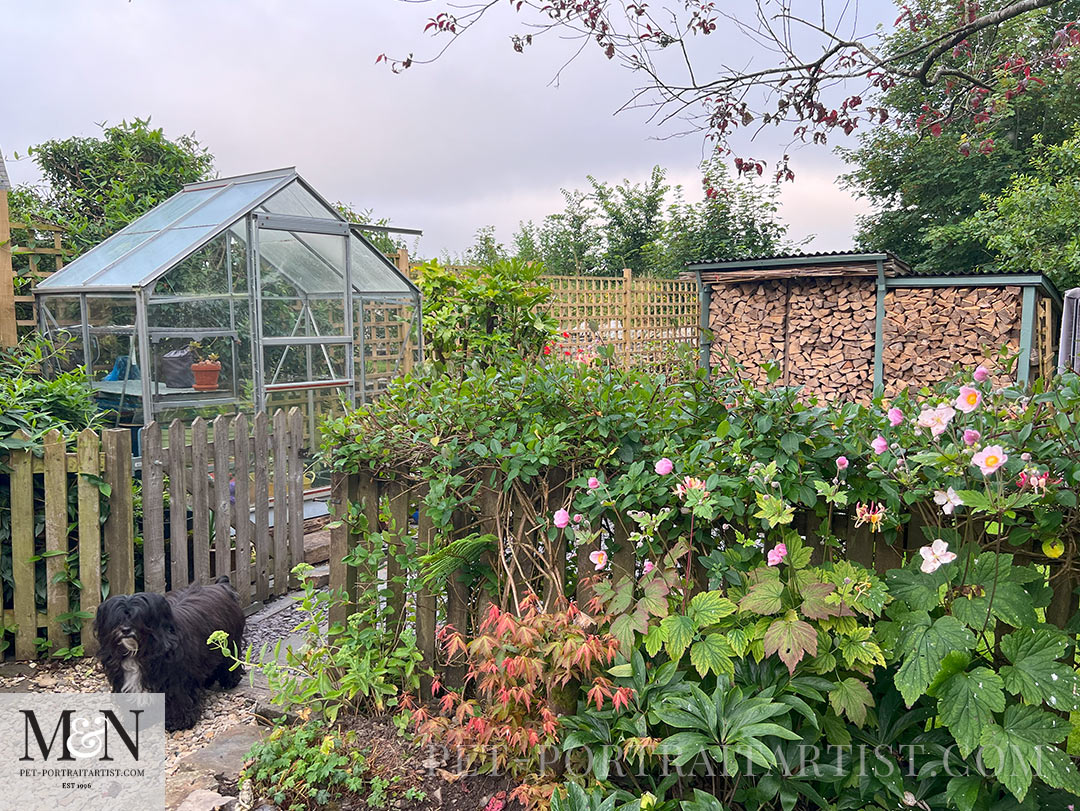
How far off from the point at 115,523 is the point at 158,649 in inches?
42.8

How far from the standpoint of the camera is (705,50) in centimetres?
390

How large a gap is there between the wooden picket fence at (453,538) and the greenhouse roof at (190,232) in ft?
13.4

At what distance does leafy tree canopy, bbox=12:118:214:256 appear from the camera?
10.1 meters

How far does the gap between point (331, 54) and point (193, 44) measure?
2.06 m

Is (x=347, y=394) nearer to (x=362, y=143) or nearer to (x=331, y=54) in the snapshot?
(x=331, y=54)

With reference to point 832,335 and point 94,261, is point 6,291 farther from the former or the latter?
point 832,335

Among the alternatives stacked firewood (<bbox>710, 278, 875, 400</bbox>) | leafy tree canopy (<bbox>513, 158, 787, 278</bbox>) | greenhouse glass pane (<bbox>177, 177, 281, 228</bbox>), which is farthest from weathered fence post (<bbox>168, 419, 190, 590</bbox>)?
leafy tree canopy (<bbox>513, 158, 787, 278</bbox>)

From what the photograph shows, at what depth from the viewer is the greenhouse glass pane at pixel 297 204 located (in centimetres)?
679

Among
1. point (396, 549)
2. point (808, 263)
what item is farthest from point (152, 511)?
point (808, 263)

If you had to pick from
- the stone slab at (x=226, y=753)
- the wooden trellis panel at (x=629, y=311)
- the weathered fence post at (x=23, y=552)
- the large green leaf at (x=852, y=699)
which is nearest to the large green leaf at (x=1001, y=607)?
the large green leaf at (x=852, y=699)

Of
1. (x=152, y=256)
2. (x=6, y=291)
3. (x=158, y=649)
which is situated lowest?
(x=158, y=649)

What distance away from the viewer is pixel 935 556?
1667mm

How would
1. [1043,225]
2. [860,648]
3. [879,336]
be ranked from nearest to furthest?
1. [860,648]
2. [879,336]
3. [1043,225]

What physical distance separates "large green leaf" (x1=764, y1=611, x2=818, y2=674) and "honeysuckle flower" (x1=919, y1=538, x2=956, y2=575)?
0.31 meters
